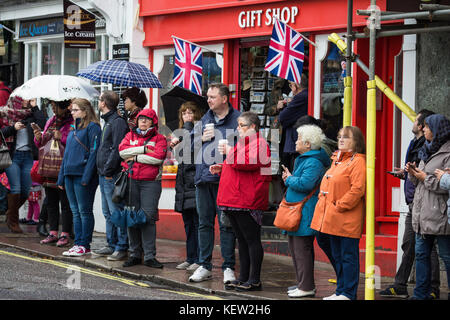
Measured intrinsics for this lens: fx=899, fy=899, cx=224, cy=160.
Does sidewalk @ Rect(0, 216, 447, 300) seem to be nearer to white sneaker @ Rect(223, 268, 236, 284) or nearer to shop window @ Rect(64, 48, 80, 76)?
white sneaker @ Rect(223, 268, 236, 284)

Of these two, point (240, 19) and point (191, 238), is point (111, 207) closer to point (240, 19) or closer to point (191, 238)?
point (191, 238)

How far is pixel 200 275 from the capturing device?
403 inches

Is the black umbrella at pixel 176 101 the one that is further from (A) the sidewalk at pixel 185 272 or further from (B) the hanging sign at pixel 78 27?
(B) the hanging sign at pixel 78 27

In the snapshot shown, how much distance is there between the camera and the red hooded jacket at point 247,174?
958 cm

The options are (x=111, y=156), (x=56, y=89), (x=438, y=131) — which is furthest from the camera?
(x=56, y=89)

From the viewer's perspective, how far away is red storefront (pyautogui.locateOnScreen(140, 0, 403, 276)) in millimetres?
12141

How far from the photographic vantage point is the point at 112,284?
1001cm

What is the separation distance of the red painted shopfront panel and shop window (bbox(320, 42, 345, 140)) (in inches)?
18.1

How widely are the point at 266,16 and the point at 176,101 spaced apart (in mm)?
2495

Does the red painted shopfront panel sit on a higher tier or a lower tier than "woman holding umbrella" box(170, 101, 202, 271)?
higher

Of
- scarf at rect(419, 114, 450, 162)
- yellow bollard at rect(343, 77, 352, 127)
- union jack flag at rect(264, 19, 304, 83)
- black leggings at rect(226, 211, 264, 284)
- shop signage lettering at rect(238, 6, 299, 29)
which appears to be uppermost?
shop signage lettering at rect(238, 6, 299, 29)

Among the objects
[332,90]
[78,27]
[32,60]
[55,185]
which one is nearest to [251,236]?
[332,90]

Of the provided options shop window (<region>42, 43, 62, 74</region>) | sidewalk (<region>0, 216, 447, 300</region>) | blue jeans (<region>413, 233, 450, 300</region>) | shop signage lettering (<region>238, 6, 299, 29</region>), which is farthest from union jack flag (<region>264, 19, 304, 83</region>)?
shop window (<region>42, 43, 62, 74</region>)

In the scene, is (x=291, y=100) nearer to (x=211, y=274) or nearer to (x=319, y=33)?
(x=319, y=33)
